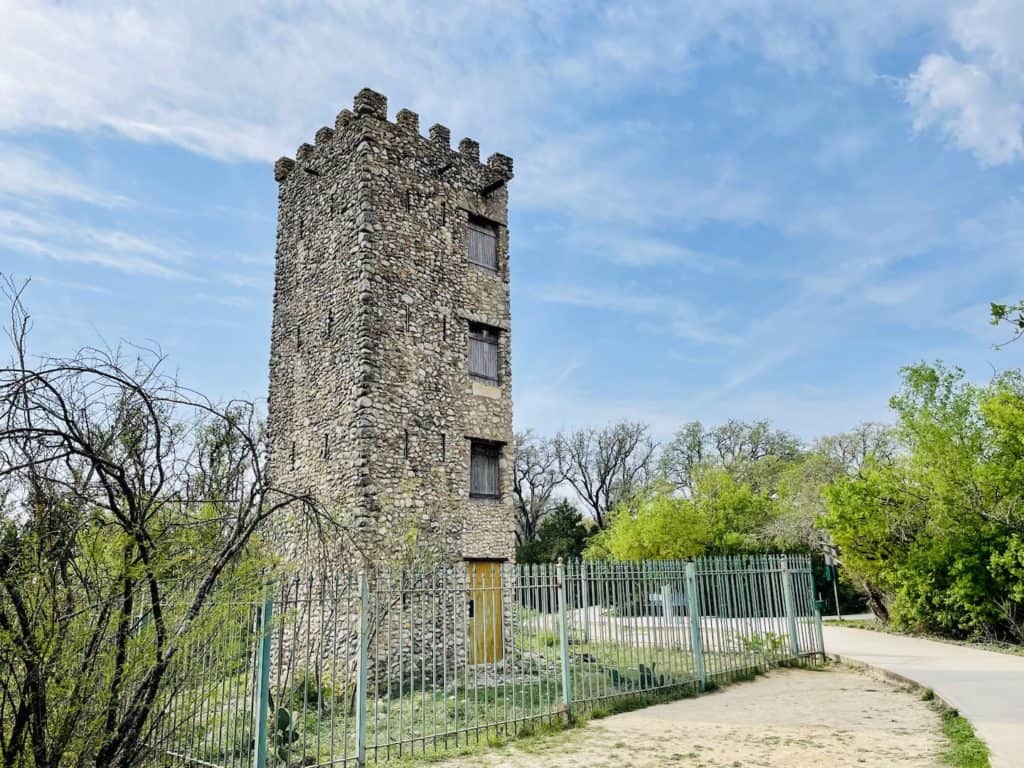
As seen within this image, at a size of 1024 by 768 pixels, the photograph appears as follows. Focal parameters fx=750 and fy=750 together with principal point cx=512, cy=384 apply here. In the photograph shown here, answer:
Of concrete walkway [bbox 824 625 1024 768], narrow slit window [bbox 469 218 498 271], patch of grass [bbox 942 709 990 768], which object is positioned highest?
narrow slit window [bbox 469 218 498 271]

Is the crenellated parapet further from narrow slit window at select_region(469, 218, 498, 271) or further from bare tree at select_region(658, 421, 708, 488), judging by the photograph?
bare tree at select_region(658, 421, 708, 488)

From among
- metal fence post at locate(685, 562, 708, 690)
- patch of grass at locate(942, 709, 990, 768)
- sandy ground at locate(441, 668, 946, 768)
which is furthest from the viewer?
metal fence post at locate(685, 562, 708, 690)

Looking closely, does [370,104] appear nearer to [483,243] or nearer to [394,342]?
[483,243]

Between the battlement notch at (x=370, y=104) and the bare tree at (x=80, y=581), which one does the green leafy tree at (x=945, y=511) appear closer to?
the battlement notch at (x=370, y=104)

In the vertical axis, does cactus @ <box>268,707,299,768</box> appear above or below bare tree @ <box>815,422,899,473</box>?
below

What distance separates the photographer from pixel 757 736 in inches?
320

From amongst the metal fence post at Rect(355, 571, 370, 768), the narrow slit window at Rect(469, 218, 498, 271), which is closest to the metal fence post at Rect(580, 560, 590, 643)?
the metal fence post at Rect(355, 571, 370, 768)

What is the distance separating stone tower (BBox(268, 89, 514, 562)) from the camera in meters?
13.9

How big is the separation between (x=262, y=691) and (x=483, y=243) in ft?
39.3

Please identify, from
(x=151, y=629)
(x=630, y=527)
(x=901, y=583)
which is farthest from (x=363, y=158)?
(x=630, y=527)

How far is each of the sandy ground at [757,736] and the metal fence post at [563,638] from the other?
16.8 inches

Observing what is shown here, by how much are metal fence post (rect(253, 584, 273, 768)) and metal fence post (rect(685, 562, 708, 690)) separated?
6773 millimetres

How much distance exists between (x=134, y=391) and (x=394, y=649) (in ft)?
33.9

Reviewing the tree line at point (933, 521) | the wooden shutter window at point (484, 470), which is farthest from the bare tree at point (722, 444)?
the wooden shutter window at point (484, 470)
